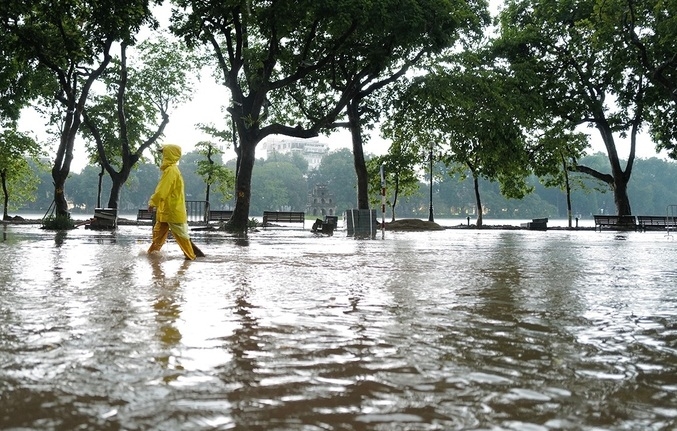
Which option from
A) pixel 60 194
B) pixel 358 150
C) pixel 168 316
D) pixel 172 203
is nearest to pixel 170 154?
pixel 172 203

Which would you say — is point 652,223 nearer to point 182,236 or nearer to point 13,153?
point 182,236

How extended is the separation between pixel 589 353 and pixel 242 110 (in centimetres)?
2362

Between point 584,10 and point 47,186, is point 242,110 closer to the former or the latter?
point 584,10

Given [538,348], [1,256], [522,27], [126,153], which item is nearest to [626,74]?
[522,27]

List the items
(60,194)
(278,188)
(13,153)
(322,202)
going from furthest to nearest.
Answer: (278,188) → (322,202) → (13,153) → (60,194)

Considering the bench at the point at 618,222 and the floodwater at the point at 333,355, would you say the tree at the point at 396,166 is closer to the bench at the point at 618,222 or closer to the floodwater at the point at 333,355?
the bench at the point at 618,222

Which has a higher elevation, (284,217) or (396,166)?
(396,166)

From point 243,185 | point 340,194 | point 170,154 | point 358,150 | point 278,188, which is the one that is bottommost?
point 170,154

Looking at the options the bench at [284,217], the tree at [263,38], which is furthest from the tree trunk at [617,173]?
the tree at [263,38]

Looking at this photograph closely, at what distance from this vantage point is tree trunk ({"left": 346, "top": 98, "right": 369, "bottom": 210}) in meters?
31.6

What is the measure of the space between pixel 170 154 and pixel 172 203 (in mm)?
931

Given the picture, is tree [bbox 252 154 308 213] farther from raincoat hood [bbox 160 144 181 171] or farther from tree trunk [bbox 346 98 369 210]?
raincoat hood [bbox 160 144 181 171]

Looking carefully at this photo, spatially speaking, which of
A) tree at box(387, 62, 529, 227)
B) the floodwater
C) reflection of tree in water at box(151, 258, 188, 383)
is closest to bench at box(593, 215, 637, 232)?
tree at box(387, 62, 529, 227)

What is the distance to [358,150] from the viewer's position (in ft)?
107
